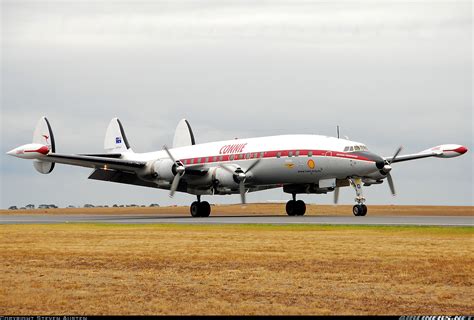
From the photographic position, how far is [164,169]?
54.6 metres

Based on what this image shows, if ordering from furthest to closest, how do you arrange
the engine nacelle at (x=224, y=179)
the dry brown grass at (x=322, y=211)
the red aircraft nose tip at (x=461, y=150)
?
the dry brown grass at (x=322, y=211) → the red aircraft nose tip at (x=461, y=150) → the engine nacelle at (x=224, y=179)

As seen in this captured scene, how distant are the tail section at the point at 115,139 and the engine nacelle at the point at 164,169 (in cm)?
1365

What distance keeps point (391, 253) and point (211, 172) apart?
99.0 ft

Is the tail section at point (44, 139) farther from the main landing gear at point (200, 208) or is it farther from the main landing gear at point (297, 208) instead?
the main landing gear at point (297, 208)

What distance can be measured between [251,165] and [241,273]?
32989mm

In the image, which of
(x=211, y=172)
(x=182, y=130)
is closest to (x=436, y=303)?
(x=211, y=172)

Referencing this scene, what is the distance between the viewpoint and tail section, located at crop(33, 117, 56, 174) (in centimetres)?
5978

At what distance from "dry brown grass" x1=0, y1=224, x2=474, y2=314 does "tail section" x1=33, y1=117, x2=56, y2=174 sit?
2606 centimetres

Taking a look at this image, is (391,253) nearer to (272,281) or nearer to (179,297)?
(272,281)

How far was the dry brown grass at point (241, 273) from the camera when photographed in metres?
16.7

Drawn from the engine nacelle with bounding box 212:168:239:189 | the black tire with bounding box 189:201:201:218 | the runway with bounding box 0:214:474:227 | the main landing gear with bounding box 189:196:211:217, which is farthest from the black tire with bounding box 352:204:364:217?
the black tire with bounding box 189:201:201:218

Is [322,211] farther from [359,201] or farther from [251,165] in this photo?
[359,201]

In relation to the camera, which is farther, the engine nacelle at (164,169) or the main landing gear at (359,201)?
the engine nacelle at (164,169)

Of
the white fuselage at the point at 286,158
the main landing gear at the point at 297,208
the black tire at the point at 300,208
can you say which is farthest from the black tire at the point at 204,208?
the black tire at the point at 300,208
